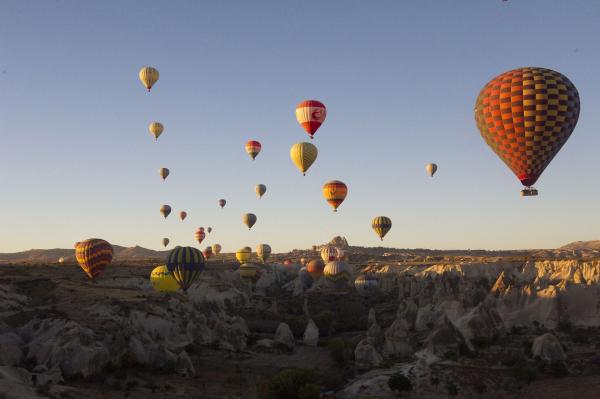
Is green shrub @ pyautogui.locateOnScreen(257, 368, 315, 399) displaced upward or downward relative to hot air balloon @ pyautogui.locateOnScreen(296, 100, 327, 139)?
downward

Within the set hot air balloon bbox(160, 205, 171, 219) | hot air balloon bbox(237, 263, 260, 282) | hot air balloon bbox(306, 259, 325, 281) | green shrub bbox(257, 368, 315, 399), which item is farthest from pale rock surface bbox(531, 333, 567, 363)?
hot air balloon bbox(160, 205, 171, 219)

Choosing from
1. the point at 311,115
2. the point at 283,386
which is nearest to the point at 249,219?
the point at 311,115

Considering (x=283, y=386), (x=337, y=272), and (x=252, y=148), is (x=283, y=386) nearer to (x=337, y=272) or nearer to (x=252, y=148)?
(x=252, y=148)

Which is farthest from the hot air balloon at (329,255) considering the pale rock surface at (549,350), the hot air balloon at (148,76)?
the pale rock surface at (549,350)

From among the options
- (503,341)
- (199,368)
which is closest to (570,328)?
(503,341)

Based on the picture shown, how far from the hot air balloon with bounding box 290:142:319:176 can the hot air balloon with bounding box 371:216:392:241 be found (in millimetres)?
34013

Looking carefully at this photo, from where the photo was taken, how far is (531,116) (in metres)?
41.9

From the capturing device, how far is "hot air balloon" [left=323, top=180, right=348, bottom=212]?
81.8m

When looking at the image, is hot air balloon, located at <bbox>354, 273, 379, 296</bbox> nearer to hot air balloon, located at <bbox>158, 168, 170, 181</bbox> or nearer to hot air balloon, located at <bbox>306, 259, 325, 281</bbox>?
hot air balloon, located at <bbox>306, 259, 325, 281</bbox>

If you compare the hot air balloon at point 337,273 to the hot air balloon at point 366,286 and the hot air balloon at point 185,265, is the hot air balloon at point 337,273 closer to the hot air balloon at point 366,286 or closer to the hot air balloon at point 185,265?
the hot air balloon at point 366,286

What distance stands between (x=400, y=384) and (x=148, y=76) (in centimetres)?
6054

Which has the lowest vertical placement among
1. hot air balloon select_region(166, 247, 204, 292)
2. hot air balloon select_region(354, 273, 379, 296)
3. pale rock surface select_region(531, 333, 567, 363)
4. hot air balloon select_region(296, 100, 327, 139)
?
pale rock surface select_region(531, 333, 567, 363)

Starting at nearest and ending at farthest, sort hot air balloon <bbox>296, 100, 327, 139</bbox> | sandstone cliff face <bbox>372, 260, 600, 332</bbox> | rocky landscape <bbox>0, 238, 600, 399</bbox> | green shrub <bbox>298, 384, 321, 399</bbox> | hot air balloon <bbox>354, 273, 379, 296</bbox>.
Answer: green shrub <bbox>298, 384, 321, 399</bbox>, rocky landscape <bbox>0, 238, 600, 399</bbox>, sandstone cliff face <bbox>372, 260, 600, 332</bbox>, hot air balloon <bbox>296, 100, 327, 139</bbox>, hot air balloon <bbox>354, 273, 379, 296</bbox>

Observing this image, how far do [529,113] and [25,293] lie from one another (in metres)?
50.2
